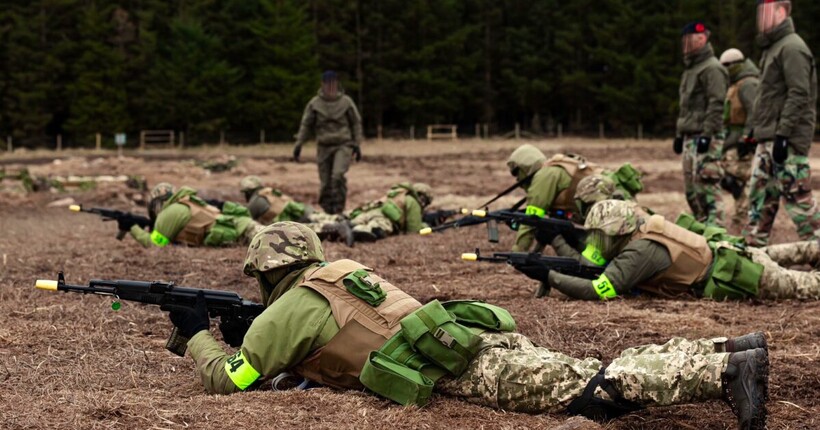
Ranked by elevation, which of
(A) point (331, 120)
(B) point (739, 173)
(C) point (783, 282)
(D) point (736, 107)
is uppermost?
(D) point (736, 107)

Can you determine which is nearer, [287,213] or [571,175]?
[571,175]

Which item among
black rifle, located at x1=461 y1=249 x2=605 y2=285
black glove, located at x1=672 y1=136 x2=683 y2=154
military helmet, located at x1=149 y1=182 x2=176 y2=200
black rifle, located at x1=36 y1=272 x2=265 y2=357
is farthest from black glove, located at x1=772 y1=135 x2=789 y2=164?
military helmet, located at x1=149 y1=182 x2=176 y2=200

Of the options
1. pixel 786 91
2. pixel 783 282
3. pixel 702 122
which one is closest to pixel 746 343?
pixel 783 282

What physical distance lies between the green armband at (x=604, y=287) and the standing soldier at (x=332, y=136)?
774 cm

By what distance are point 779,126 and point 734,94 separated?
140 inches

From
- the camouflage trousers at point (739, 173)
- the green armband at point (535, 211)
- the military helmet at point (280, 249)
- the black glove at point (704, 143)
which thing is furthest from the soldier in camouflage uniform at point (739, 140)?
the military helmet at point (280, 249)

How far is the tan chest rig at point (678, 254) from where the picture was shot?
712cm

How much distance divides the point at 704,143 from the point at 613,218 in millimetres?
4106

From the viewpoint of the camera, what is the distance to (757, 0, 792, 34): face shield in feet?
29.6

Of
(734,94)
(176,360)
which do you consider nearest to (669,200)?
(734,94)

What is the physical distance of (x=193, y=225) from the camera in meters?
11.0

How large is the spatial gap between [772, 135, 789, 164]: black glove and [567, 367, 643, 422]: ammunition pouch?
17.1ft

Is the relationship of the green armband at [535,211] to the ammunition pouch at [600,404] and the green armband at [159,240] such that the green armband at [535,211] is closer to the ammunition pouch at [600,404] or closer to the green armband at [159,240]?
the green armband at [159,240]

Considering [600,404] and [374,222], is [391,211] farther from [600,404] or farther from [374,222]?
[600,404]
